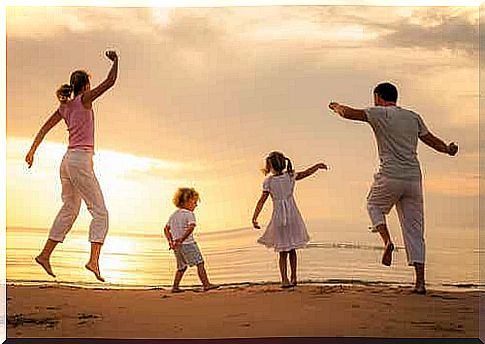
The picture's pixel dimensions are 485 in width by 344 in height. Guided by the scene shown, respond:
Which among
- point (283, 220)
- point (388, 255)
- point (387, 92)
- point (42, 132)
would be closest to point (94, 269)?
point (42, 132)

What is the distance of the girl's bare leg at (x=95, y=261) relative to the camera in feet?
33.6

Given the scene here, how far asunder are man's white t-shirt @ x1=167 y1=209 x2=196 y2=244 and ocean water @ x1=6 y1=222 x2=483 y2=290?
3.3 inches

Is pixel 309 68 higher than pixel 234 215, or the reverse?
pixel 309 68

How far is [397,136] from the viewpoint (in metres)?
10.1

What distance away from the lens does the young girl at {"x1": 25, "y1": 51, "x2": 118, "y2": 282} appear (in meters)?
10.2

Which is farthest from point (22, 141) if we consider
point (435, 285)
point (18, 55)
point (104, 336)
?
point (435, 285)

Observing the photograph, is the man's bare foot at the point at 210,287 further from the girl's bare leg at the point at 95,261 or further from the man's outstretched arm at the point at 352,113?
A: the man's outstretched arm at the point at 352,113

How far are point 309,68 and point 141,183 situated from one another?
1.33m

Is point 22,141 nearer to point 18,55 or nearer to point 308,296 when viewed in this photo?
point 18,55

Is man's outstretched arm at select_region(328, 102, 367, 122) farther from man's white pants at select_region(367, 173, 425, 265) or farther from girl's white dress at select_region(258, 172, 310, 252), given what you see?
girl's white dress at select_region(258, 172, 310, 252)

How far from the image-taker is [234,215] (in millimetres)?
10258

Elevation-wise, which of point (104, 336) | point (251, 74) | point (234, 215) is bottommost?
point (104, 336)

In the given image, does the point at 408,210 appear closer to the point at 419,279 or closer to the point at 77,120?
the point at 419,279

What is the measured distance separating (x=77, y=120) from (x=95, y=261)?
925mm
